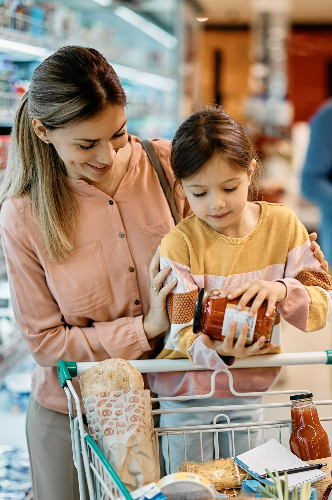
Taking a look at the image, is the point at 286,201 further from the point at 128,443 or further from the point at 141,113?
the point at 128,443

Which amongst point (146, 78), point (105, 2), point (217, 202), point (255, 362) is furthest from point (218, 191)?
point (146, 78)

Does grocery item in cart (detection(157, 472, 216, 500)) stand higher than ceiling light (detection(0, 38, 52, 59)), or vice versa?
ceiling light (detection(0, 38, 52, 59))

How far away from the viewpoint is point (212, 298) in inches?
47.4

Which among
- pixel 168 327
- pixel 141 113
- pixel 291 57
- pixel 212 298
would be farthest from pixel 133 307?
pixel 291 57

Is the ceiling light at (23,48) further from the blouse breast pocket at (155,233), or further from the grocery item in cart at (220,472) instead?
the grocery item in cart at (220,472)

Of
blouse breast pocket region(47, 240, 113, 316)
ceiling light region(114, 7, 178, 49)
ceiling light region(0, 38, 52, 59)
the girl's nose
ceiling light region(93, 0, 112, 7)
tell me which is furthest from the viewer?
ceiling light region(114, 7, 178, 49)

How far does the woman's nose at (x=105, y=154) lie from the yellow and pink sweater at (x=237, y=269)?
0.24 m

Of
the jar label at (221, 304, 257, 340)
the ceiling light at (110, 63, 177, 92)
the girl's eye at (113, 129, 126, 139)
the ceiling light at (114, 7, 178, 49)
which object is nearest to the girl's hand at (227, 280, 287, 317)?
the jar label at (221, 304, 257, 340)

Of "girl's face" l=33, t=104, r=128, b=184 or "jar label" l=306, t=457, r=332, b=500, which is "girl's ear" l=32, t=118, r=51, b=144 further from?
"jar label" l=306, t=457, r=332, b=500

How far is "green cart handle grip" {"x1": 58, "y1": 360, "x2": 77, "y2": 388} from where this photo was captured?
1.31 meters

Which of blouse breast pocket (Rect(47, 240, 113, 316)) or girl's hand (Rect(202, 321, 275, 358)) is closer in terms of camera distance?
girl's hand (Rect(202, 321, 275, 358))

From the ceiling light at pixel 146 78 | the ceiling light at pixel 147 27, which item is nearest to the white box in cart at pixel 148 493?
the ceiling light at pixel 146 78

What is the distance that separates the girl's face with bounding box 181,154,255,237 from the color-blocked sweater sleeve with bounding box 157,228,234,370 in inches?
4.1

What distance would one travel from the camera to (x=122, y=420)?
3.99 feet
